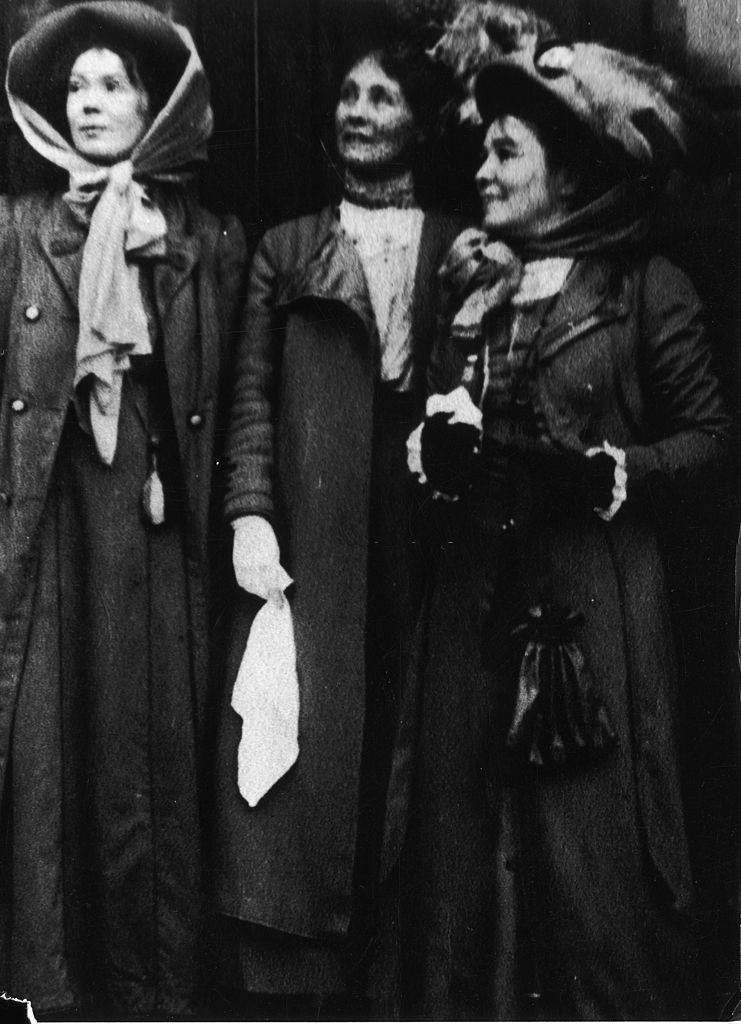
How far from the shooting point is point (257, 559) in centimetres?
286

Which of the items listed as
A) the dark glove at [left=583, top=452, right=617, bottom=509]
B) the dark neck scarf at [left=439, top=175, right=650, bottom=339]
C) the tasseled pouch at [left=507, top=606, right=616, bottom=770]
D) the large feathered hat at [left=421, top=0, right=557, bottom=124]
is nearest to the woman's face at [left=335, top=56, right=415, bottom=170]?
the large feathered hat at [left=421, top=0, right=557, bottom=124]

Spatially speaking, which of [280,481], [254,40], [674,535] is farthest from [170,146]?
[674,535]

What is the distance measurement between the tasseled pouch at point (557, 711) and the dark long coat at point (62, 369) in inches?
30.2

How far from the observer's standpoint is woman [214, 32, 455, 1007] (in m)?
2.82

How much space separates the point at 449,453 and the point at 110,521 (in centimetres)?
83

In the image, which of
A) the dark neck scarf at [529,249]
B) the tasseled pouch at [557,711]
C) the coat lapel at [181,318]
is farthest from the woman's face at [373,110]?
the tasseled pouch at [557,711]

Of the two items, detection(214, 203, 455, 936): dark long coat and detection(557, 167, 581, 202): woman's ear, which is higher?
detection(557, 167, 581, 202): woman's ear

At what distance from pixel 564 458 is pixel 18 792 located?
5.03 ft

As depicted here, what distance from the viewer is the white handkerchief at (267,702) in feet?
9.28

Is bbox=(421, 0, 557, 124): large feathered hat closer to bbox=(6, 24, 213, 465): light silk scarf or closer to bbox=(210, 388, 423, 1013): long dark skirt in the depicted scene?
bbox=(6, 24, 213, 465): light silk scarf

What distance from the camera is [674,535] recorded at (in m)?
2.88

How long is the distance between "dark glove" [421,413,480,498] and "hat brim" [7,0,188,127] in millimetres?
1071

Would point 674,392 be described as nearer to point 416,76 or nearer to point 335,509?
point 335,509

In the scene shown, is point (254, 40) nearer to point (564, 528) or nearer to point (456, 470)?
point (456, 470)
